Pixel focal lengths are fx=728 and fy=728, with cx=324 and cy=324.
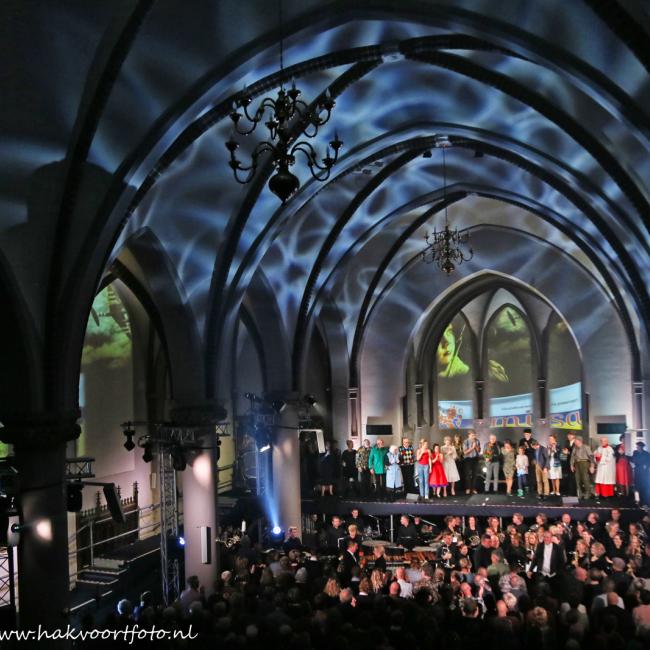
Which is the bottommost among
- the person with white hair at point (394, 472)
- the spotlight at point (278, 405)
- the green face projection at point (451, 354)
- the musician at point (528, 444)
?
the person with white hair at point (394, 472)

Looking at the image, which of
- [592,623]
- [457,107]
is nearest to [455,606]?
[592,623]

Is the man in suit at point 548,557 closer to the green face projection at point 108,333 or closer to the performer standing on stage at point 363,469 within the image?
the performer standing on stage at point 363,469

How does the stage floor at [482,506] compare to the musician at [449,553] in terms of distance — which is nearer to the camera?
the musician at [449,553]

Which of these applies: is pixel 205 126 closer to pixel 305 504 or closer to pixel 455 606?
pixel 455 606

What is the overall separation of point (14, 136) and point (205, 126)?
3108mm

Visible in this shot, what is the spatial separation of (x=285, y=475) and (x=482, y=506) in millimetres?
5032

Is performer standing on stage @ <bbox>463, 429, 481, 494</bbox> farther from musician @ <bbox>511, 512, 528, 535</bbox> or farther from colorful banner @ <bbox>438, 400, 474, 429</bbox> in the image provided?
musician @ <bbox>511, 512, 528, 535</bbox>

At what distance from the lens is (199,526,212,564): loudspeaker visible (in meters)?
14.2

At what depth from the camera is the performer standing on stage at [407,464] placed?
2044cm

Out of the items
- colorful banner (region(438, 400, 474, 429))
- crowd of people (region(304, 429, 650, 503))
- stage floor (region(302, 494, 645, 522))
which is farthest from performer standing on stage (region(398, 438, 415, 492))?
colorful banner (region(438, 400, 474, 429))

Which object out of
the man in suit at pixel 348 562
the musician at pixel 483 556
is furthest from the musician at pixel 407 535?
the musician at pixel 483 556

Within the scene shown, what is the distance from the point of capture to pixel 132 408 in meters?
21.5

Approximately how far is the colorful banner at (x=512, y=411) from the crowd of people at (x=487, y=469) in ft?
9.54

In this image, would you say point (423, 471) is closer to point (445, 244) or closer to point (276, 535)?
point (276, 535)
